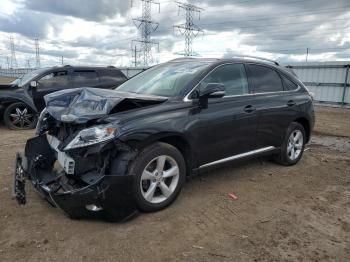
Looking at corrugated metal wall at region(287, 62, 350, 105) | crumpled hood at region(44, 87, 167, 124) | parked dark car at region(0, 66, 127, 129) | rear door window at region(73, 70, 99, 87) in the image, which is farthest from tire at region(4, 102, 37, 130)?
corrugated metal wall at region(287, 62, 350, 105)

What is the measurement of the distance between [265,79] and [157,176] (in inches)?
103

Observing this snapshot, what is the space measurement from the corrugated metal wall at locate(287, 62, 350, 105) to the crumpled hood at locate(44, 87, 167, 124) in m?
13.8

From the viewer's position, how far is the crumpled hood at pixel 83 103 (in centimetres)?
376

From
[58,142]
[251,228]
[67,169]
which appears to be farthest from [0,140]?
[251,228]

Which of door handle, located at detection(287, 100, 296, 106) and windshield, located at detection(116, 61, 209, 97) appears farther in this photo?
door handle, located at detection(287, 100, 296, 106)

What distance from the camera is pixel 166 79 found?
4883mm

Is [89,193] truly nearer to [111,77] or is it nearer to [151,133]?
[151,133]

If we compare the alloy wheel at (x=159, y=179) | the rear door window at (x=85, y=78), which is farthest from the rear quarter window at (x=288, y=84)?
the rear door window at (x=85, y=78)

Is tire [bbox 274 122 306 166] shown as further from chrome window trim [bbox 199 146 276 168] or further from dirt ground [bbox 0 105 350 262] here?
dirt ground [bbox 0 105 350 262]

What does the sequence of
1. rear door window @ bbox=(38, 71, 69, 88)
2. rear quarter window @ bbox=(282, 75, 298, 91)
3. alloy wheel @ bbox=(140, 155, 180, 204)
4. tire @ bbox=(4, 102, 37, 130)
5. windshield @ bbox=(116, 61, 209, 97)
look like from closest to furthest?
alloy wheel @ bbox=(140, 155, 180, 204), windshield @ bbox=(116, 61, 209, 97), rear quarter window @ bbox=(282, 75, 298, 91), tire @ bbox=(4, 102, 37, 130), rear door window @ bbox=(38, 71, 69, 88)

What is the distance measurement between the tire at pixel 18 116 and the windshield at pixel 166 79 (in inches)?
209

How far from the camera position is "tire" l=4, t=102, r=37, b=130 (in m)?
9.56

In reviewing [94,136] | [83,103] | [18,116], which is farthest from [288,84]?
[18,116]

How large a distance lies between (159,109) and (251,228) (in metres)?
1.60
